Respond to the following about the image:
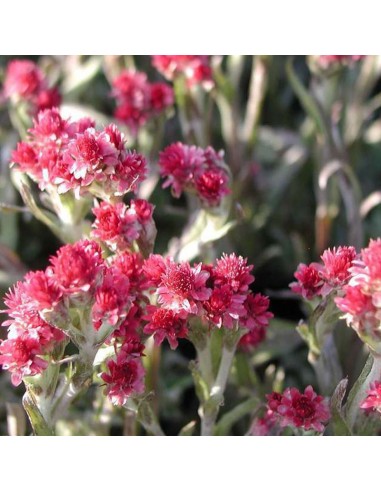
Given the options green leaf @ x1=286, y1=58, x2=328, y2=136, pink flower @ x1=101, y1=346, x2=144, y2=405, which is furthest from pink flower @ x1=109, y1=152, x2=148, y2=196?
green leaf @ x1=286, y1=58, x2=328, y2=136

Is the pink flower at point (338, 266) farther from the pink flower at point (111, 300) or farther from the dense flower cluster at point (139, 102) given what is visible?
the dense flower cluster at point (139, 102)

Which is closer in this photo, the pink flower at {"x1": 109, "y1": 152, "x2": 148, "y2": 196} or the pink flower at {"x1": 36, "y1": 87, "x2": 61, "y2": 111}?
the pink flower at {"x1": 109, "y1": 152, "x2": 148, "y2": 196}

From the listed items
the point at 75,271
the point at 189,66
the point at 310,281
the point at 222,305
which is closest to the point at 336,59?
the point at 189,66

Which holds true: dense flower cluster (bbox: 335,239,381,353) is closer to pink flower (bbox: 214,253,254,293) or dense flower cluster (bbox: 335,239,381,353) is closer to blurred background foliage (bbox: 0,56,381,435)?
pink flower (bbox: 214,253,254,293)
